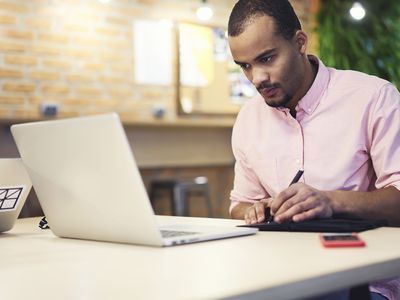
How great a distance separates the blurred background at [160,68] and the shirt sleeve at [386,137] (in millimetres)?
3105

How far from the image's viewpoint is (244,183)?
2037mm

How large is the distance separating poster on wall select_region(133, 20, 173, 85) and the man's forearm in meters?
3.88

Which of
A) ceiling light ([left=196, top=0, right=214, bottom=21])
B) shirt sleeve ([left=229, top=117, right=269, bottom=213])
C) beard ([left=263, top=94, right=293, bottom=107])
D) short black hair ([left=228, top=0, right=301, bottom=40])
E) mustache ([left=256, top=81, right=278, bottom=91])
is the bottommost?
shirt sleeve ([left=229, top=117, right=269, bottom=213])

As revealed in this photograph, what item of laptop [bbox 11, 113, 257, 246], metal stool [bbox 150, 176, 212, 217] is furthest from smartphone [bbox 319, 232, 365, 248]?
metal stool [bbox 150, 176, 212, 217]

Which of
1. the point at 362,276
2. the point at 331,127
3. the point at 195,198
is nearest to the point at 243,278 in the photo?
the point at 362,276

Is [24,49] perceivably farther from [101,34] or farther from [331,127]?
[331,127]

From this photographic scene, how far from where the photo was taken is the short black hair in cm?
186

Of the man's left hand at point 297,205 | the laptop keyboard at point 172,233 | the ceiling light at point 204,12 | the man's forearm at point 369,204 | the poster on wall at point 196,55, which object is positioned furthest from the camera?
the ceiling light at point 204,12

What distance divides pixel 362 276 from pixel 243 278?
7.7 inches

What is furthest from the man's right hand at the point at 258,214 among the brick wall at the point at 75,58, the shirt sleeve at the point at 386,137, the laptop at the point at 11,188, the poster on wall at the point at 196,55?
the poster on wall at the point at 196,55

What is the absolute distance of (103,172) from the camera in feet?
3.93

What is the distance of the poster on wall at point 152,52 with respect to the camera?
535cm

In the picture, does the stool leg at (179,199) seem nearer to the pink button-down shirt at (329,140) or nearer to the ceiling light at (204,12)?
the ceiling light at (204,12)

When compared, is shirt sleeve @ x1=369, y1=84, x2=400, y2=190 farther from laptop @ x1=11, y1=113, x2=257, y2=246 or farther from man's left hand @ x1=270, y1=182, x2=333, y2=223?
laptop @ x1=11, y1=113, x2=257, y2=246
